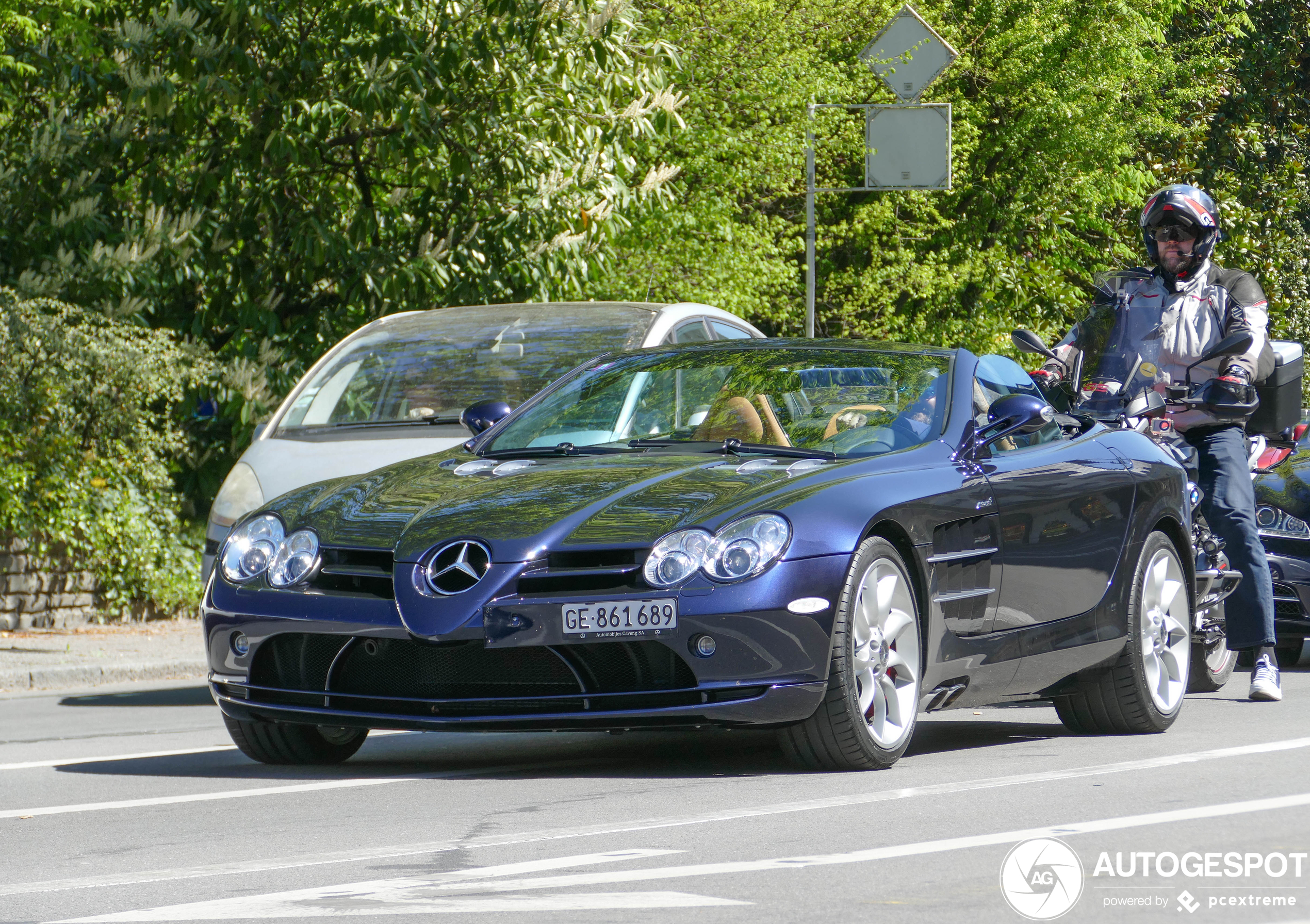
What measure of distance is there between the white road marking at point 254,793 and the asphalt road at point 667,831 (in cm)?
2

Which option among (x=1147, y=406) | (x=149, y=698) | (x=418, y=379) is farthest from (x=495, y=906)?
(x=149, y=698)

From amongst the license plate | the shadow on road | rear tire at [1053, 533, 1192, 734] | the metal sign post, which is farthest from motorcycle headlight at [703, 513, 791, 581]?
the metal sign post

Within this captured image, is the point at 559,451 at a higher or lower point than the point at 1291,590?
higher

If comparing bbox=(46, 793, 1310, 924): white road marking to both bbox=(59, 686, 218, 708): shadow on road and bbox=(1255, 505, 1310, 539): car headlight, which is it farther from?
bbox=(1255, 505, 1310, 539): car headlight

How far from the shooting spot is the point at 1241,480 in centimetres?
880

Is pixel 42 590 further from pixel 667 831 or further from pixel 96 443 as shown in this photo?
pixel 667 831

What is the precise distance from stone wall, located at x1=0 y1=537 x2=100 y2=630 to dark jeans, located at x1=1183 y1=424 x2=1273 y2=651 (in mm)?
8694

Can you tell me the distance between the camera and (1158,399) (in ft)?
28.4

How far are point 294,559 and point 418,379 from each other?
4.21m

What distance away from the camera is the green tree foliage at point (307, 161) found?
14922 mm

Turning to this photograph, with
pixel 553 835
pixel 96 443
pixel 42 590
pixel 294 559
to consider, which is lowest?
pixel 42 590

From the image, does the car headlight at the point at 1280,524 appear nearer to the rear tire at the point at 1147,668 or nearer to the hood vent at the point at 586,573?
the rear tire at the point at 1147,668

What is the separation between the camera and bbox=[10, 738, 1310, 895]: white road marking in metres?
4.74

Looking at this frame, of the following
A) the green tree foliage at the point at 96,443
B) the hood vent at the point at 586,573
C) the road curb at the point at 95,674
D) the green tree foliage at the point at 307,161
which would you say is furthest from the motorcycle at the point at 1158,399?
the green tree foliage at the point at 96,443
